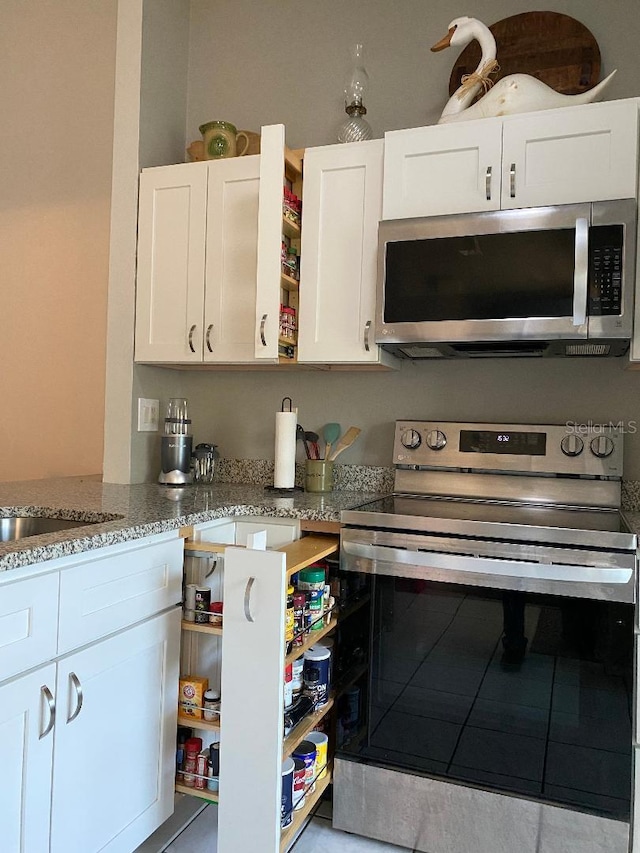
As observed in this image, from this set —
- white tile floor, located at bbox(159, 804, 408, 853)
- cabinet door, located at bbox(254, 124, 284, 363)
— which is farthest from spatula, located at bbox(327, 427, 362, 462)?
white tile floor, located at bbox(159, 804, 408, 853)

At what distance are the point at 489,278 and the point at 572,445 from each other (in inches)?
23.5

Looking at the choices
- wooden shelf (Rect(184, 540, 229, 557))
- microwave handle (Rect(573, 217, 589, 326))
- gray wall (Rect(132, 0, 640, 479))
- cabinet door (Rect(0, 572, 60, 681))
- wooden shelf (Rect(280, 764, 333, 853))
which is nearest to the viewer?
cabinet door (Rect(0, 572, 60, 681))

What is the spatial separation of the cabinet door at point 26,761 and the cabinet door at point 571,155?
5.69 ft

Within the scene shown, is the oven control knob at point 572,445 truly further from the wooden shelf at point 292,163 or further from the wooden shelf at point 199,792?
the wooden shelf at point 199,792

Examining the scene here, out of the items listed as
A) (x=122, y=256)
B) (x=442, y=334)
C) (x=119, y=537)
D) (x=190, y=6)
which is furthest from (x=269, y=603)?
(x=190, y=6)

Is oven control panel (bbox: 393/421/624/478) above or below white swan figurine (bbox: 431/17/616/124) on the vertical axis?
below

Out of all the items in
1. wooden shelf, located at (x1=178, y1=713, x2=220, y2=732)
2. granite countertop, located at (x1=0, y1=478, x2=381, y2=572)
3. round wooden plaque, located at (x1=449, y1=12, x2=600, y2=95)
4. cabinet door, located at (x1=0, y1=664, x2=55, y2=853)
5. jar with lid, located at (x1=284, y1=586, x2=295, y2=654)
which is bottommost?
wooden shelf, located at (x1=178, y1=713, x2=220, y2=732)

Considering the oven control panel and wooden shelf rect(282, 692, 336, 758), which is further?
the oven control panel

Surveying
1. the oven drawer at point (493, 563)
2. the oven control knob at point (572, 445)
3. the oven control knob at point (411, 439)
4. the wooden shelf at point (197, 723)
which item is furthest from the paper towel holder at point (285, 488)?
the oven control knob at point (572, 445)

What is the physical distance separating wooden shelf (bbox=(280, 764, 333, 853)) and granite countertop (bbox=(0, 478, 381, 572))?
0.70 m

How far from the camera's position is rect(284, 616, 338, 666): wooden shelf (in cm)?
152

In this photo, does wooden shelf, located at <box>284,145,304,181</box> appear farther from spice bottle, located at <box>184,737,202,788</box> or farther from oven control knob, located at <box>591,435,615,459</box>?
spice bottle, located at <box>184,737,202,788</box>

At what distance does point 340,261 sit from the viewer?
2.13 metres

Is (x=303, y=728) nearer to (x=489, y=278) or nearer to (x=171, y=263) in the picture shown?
(x=489, y=278)
